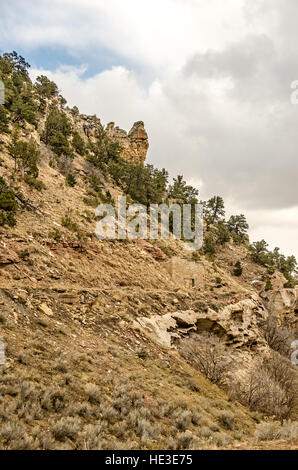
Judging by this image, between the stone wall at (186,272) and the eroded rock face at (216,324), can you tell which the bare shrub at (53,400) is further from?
the stone wall at (186,272)

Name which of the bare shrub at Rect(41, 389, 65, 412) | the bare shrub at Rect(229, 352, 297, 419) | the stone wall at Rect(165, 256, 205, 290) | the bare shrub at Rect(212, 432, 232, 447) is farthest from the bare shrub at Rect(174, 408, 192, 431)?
the stone wall at Rect(165, 256, 205, 290)

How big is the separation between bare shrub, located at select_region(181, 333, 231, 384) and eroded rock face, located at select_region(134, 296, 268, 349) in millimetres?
786

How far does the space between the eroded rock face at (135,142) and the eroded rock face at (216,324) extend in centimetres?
4233

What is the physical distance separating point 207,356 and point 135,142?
5157cm

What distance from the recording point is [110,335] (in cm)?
1243

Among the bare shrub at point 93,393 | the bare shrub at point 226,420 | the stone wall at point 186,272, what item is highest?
the stone wall at point 186,272

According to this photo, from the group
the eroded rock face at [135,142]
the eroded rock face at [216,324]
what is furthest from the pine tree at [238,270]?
the eroded rock face at [135,142]

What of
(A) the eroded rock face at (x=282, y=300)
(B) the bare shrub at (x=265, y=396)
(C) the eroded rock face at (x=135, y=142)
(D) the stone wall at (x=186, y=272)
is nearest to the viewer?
(B) the bare shrub at (x=265, y=396)

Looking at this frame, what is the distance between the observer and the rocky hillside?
253 inches

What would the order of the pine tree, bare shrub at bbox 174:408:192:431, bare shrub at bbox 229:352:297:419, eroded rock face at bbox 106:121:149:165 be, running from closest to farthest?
1. bare shrub at bbox 174:408:192:431
2. bare shrub at bbox 229:352:297:419
3. the pine tree
4. eroded rock face at bbox 106:121:149:165

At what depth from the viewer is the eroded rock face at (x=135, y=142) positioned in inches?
2292

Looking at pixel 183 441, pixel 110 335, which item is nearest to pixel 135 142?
pixel 110 335

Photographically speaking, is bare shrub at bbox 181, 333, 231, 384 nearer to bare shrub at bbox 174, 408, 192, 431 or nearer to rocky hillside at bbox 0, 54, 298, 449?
rocky hillside at bbox 0, 54, 298, 449

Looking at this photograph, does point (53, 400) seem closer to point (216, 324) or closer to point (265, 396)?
point (265, 396)
